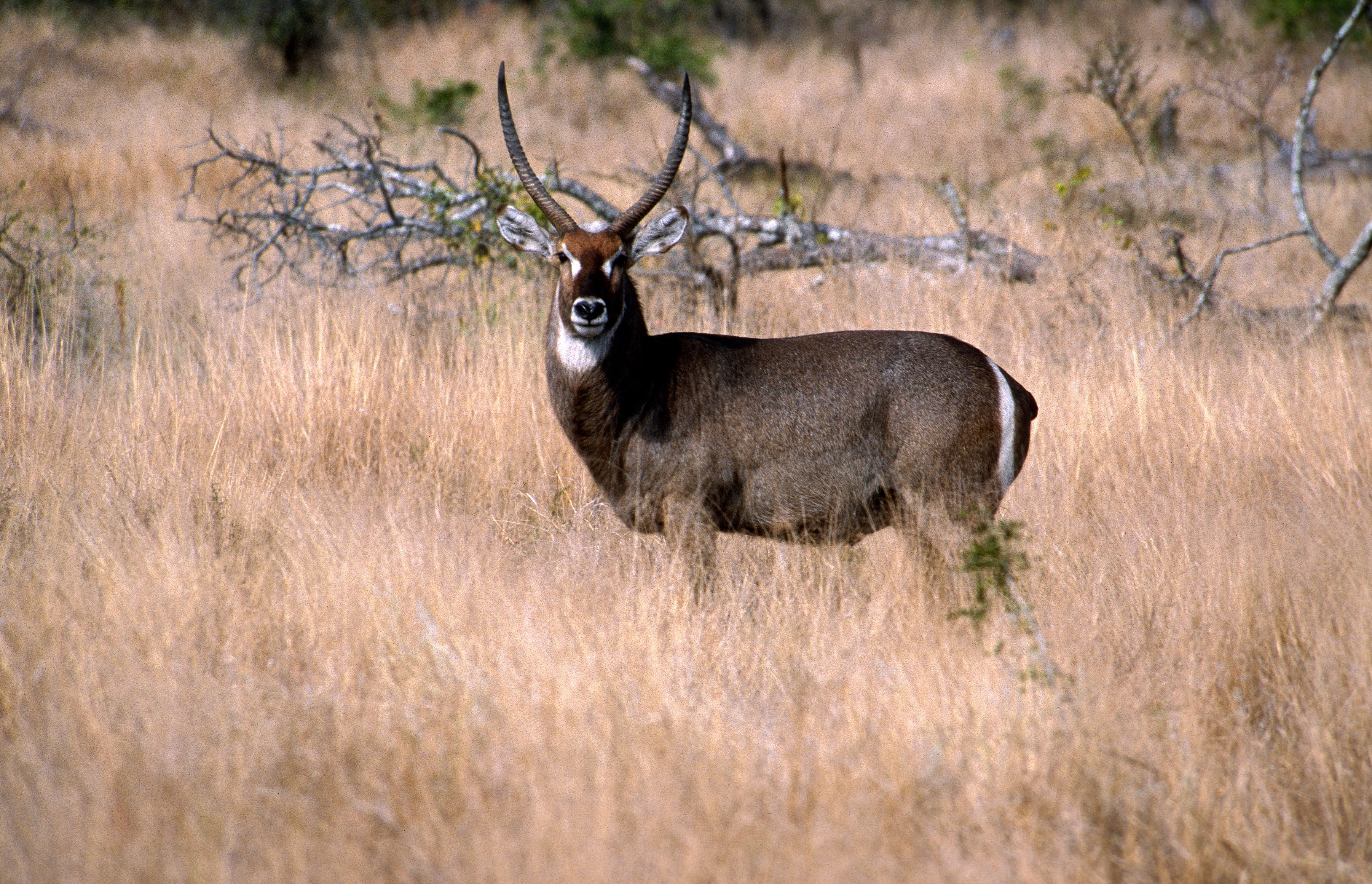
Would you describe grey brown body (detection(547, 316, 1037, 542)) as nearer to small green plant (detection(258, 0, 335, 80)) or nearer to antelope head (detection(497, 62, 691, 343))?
antelope head (detection(497, 62, 691, 343))

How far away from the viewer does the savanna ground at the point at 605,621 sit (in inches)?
98.3

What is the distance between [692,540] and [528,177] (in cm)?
166

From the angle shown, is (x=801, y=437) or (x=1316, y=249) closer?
(x=801, y=437)

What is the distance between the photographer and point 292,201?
979cm

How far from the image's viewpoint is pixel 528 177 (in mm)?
4383

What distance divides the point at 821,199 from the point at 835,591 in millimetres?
7427

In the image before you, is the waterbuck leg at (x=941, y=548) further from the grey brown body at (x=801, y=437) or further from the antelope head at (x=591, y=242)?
the antelope head at (x=591, y=242)

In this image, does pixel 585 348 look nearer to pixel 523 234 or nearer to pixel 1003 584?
pixel 523 234

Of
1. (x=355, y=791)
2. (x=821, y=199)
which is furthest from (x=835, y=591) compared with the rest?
(x=821, y=199)

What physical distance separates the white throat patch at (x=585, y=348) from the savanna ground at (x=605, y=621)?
2.48 feet

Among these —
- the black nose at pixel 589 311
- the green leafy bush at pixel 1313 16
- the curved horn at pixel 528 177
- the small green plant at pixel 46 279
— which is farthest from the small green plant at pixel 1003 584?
the green leafy bush at pixel 1313 16

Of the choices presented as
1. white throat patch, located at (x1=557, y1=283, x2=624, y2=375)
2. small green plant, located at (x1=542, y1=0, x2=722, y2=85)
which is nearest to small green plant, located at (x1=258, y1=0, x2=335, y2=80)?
small green plant, located at (x1=542, y1=0, x2=722, y2=85)

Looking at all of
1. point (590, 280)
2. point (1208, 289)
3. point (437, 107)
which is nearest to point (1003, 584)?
point (590, 280)

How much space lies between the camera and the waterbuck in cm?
401
